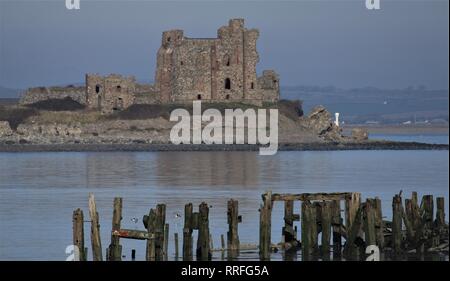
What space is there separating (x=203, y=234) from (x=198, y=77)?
7397cm

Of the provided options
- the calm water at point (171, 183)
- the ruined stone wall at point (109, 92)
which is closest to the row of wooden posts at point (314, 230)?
the calm water at point (171, 183)

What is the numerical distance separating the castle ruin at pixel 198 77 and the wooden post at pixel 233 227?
2797 inches

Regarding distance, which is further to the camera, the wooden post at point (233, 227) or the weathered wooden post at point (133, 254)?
the weathered wooden post at point (133, 254)

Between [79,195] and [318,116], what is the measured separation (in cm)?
5810

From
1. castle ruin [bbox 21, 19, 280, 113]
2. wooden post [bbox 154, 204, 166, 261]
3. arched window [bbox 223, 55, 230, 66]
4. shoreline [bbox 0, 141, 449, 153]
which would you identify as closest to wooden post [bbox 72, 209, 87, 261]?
wooden post [bbox 154, 204, 166, 261]

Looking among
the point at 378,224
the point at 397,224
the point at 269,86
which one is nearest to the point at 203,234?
the point at 378,224

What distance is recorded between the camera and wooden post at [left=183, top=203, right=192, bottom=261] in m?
30.1

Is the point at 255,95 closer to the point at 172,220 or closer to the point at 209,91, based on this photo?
the point at 209,91

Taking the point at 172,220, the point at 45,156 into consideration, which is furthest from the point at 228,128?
the point at 172,220

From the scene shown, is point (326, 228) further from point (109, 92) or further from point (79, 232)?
point (109, 92)

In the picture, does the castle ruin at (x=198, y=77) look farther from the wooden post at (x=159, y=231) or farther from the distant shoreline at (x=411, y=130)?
the distant shoreline at (x=411, y=130)

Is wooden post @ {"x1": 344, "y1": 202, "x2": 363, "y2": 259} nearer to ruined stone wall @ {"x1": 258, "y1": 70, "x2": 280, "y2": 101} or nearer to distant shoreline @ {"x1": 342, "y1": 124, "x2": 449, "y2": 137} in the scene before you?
ruined stone wall @ {"x1": 258, "y1": 70, "x2": 280, "y2": 101}

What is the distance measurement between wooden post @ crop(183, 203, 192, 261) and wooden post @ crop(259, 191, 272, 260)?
4.83 feet

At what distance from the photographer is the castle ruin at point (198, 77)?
10281cm
